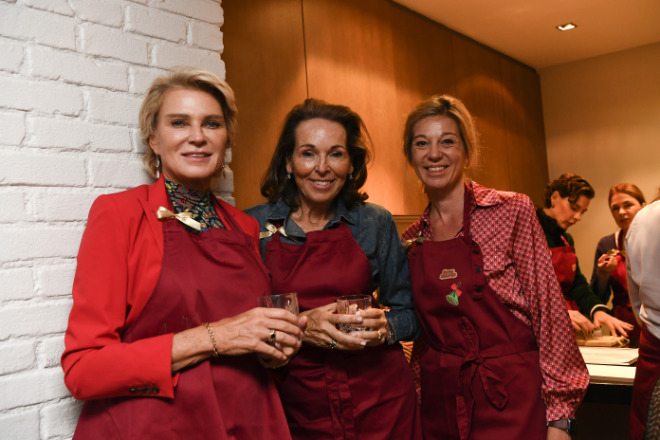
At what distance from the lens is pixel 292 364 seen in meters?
1.60

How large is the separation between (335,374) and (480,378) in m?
0.40

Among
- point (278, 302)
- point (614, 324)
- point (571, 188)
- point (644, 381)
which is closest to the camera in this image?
point (278, 302)

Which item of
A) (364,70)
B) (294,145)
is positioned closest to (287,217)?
(294,145)

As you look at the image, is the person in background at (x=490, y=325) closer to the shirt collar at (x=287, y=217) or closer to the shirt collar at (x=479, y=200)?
the shirt collar at (x=479, y=200)

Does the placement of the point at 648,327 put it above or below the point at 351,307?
below

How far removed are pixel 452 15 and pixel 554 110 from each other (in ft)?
7.10

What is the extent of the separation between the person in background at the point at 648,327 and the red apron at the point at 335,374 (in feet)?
2.16

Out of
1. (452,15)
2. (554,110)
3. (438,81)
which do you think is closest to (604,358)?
(438,81)

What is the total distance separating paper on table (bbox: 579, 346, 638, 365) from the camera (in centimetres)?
208

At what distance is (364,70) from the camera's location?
3180 mm

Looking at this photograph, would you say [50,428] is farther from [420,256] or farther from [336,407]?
[420,256]

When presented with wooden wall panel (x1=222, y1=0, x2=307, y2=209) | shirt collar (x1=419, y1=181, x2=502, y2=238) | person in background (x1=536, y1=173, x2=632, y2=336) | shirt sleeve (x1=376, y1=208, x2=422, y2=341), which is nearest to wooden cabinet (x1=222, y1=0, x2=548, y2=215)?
wooden wall panel (x1=222, y1=0, x2=307, y2=209)

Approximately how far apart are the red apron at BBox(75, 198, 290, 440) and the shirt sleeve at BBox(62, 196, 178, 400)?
1.9 inches

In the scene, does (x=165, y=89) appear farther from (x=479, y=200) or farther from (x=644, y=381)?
(x=644, y=381)
